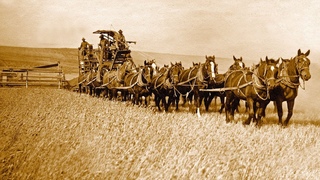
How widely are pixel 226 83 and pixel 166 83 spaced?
2845 mm

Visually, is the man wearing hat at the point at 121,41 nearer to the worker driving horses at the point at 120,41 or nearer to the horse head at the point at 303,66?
the worker driving horses at the point at 120,41

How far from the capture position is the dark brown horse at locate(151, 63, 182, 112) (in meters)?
15.2

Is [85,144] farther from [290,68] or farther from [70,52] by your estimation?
[70,52]

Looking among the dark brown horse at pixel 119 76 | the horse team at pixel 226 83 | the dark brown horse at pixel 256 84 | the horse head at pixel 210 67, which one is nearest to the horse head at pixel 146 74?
the horse team at pixel 226 83

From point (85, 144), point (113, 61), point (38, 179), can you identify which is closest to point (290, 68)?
point (85, 144)

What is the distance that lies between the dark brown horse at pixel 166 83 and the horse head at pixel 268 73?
4.71 meters

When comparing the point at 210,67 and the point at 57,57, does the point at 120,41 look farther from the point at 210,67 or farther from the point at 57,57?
the point at 57,57

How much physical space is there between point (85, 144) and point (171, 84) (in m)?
9.70

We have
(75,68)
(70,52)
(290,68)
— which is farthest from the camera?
(70,52)

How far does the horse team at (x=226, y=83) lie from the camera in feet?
35.9

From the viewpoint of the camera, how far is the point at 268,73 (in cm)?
1073

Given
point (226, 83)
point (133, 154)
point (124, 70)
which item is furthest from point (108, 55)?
point (133, 154)

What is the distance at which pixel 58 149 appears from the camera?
4.82 metres

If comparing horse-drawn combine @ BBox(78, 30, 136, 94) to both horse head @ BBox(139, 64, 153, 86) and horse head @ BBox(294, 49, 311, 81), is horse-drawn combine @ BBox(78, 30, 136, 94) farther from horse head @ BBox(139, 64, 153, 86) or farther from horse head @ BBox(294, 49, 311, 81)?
horse head @ BBox(294, 49, 311, 81)
